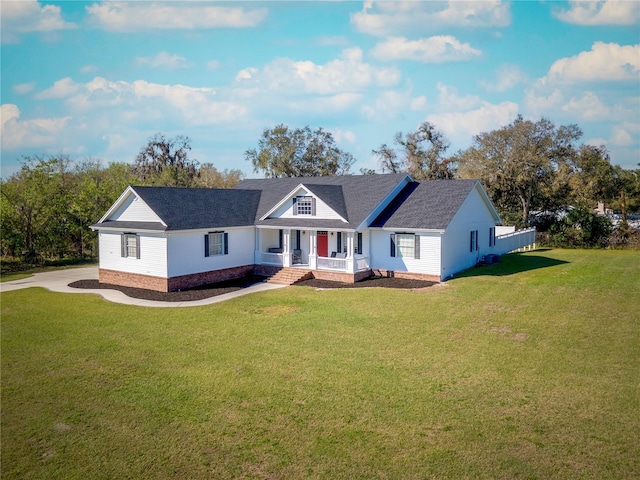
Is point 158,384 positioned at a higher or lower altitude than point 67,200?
lower

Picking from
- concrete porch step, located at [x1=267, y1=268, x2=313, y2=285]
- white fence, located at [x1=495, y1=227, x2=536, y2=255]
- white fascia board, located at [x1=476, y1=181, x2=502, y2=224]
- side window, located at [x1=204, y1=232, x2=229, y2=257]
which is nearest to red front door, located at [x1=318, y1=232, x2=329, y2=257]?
concrete porch step, located at [x1=267, y1=268, x2=313, y2=285]

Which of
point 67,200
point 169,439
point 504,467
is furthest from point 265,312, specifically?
point 67,200

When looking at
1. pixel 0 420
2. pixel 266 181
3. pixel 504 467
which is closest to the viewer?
pixel 504 467

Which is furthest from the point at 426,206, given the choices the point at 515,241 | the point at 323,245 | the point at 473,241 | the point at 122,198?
the point at 122,198

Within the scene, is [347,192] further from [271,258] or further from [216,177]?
[216,177]

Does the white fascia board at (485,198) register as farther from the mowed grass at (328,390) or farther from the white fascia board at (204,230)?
the white fascia board at (204,230)

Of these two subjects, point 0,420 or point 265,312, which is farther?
point 265,312

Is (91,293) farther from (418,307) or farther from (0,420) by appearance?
(418,307)

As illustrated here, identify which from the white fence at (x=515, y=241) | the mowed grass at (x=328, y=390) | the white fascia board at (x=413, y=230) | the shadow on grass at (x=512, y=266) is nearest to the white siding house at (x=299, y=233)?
the white fascia board at (x=413, y=230)
